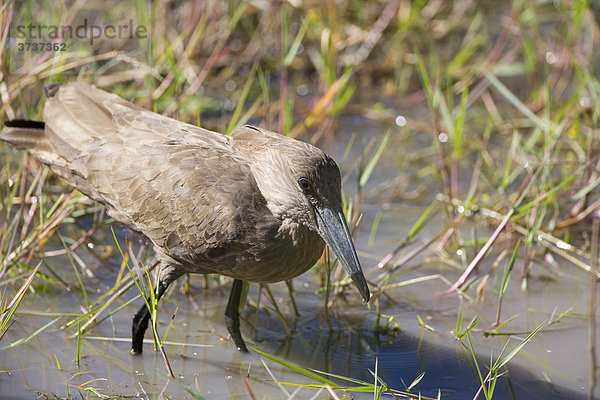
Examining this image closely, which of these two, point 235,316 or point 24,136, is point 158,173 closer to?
point 235,316

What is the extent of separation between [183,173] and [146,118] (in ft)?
1.43

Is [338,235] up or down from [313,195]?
down

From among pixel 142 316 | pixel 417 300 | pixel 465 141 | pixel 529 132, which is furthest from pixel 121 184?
pixel 529 132

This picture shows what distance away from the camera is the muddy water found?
3.14 meters

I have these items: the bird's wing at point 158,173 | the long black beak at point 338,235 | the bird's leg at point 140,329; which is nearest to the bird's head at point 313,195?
the long black beak at point 338,235

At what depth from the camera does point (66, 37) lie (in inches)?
203

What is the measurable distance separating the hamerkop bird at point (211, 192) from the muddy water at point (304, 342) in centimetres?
17

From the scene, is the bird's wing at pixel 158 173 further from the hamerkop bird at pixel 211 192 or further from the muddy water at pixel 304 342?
the muddy water at pixel 304 342

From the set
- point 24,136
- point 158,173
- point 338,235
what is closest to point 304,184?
point 338,235

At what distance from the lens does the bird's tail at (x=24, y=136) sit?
3.59 m

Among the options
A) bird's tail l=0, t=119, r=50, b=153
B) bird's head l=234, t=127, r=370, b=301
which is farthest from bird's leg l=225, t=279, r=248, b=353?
bird's tail l=0, t=119, r=50, b=153

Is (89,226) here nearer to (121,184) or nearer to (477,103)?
(121,184)

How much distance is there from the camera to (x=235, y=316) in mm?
3414

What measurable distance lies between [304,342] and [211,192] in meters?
0.85
